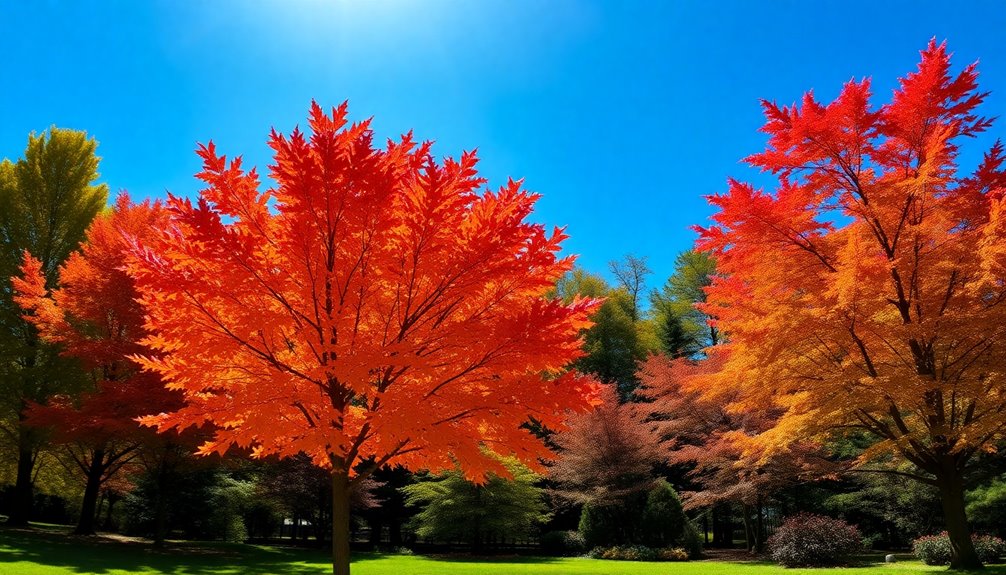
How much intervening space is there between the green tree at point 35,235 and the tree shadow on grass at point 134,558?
3.53m

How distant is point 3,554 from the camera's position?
1304cm

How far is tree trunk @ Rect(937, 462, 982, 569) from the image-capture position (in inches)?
469

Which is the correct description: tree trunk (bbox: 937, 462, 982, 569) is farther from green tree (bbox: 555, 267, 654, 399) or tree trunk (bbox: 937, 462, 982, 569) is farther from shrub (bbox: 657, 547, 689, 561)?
green tree (bbox: 555, 267, 654, 399)

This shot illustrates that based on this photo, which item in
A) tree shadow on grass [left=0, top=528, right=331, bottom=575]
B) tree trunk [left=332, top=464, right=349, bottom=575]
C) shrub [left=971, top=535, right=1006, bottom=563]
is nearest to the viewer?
tree trunk [left=332, top=464, right=349, bottom=575]

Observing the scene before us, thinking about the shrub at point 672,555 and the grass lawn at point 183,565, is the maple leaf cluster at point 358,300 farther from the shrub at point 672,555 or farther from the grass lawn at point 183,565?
the shrub at point 672,555

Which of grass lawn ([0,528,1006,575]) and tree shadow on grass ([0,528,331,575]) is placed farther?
tree shadow on grass ([0,528,331,575])

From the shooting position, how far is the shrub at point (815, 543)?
17.9 meters

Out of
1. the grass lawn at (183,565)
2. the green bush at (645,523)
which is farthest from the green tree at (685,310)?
the grass lawn at (183,565)

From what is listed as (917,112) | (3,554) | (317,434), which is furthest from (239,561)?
(917,112)

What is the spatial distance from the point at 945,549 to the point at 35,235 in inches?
1254

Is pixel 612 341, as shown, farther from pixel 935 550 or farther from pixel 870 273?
pixel 870 273

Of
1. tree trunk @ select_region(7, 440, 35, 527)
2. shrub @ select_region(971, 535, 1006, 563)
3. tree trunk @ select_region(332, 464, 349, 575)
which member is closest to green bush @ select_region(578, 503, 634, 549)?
shrub @ select_region(971, 535, 1006, 563)

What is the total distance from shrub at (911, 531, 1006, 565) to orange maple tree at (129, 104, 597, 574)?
583 inches

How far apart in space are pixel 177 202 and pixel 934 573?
15.3 m
